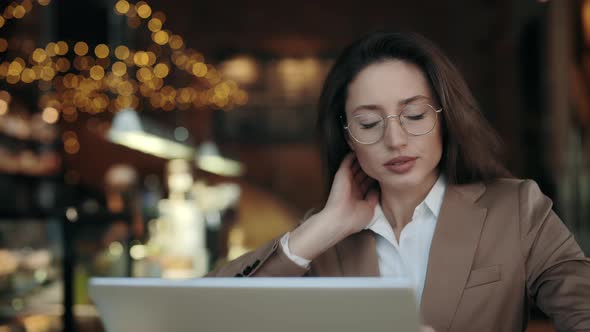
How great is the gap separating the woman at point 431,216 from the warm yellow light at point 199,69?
7771 millimetres

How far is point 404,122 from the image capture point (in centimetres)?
141

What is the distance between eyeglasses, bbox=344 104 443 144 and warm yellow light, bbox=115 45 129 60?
16.9ft

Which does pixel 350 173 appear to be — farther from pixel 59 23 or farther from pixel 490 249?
pixel 59 23

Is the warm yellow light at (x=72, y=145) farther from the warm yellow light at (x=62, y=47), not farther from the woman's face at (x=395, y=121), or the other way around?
the woman's face at (x=395, y=121)

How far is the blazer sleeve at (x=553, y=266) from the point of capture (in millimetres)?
1264

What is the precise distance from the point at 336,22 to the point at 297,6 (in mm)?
627

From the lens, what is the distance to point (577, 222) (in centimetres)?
529

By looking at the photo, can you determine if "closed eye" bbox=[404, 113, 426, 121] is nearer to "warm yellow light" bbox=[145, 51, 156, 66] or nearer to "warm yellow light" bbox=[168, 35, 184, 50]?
"warm yellow light" bbox=[145, 51, 156, 66]

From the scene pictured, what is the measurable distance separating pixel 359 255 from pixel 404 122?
0.33 meters

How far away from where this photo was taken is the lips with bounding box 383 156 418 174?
1.42 meters

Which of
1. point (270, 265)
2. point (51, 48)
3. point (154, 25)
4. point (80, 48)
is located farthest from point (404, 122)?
point (154, 25)

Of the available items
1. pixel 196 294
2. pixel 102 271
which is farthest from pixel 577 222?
pixel 196 294

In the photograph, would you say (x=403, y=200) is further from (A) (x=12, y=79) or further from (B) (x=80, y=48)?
(B) (x=80, y=48)

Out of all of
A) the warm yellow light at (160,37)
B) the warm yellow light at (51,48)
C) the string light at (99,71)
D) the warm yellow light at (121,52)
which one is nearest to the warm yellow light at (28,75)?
the string light at (99,71)
